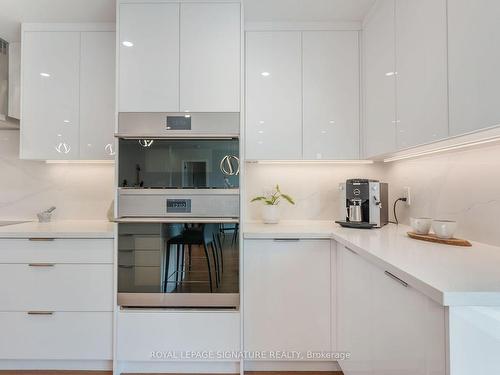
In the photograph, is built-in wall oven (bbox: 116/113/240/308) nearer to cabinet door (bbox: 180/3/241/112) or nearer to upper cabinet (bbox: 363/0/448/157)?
cabinet door (bbox: 180/3/241/112)

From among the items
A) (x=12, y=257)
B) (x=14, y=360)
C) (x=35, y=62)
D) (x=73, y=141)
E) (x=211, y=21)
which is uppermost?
(x=211, y=21)

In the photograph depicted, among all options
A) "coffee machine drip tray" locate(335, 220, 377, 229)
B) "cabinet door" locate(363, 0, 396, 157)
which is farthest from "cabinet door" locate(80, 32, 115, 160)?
"cabinet door" locate(363, 0, 396, 157)

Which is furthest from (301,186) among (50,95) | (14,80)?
(14,80)

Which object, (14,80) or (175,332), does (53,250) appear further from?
(14,80)

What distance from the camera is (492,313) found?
2.50 ft

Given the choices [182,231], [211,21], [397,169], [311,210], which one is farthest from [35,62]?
[397,169]

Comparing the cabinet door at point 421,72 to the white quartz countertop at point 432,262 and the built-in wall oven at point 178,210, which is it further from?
the built-in wall oven at point 178,210

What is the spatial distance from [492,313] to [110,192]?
8.17 ft

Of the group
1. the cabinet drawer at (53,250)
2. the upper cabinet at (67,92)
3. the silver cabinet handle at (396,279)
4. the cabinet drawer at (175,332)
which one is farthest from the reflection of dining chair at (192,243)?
the silver cabinet handle at (396,279)

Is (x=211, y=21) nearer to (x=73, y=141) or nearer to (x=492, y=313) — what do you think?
(x=73, y=141)

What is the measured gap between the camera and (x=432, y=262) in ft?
3.42

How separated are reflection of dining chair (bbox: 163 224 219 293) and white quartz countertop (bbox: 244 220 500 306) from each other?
241mm

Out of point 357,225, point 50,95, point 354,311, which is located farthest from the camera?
point 50,95

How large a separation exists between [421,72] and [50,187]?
2.82 metres
